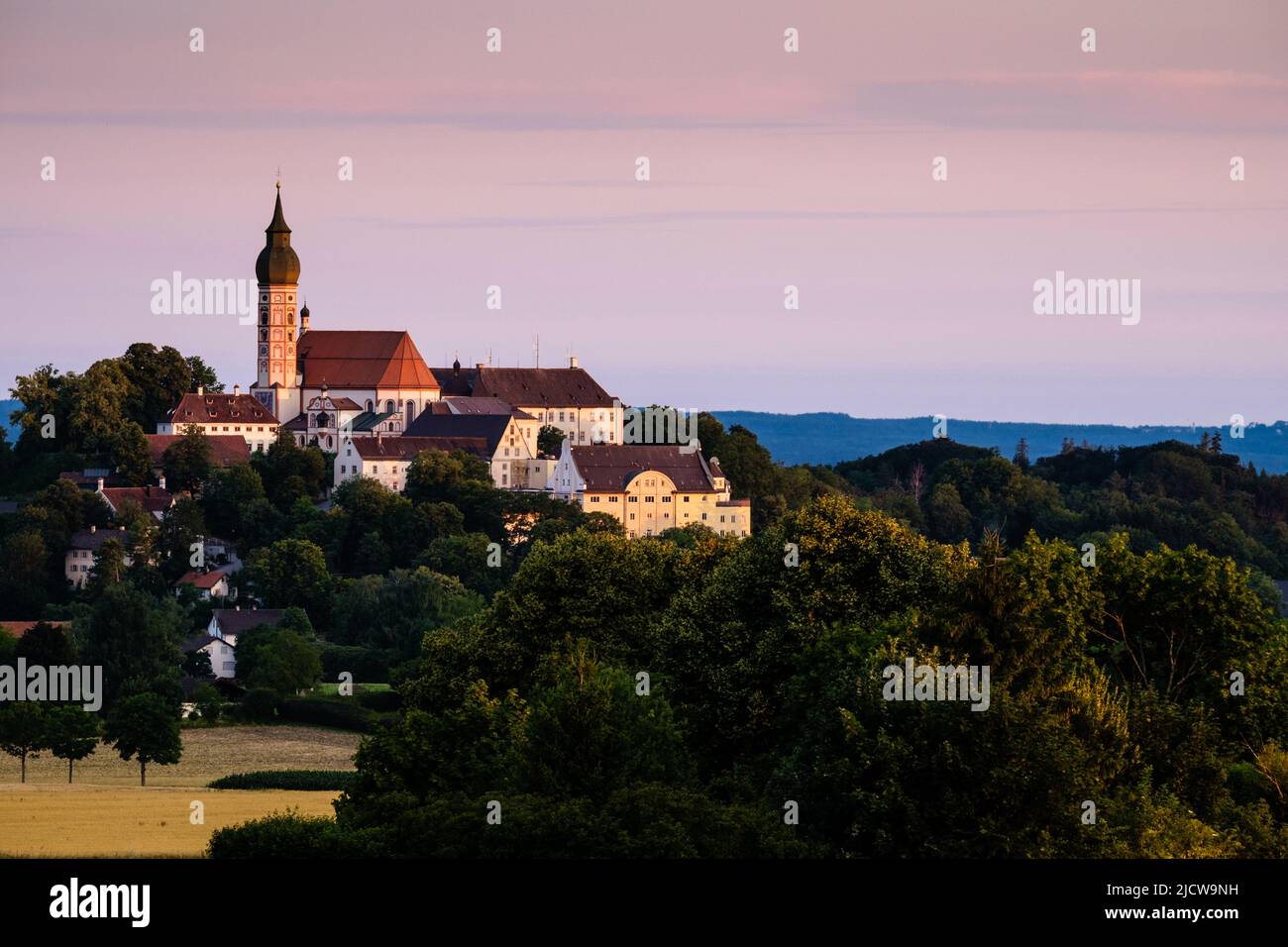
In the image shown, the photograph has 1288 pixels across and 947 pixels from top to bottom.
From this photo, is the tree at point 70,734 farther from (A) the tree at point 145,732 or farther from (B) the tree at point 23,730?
(A) the tree at point 145,732

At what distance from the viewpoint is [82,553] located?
134 metres

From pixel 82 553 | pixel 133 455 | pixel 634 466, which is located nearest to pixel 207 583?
pixel 82 553

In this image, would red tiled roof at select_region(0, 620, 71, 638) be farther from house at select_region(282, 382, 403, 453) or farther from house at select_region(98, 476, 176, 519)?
house at select_region(282, 382, 403, 453)

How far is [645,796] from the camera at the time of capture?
107ft

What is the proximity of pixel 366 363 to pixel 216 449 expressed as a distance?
71.2ft

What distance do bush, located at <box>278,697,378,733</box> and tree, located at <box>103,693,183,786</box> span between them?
1182 cm

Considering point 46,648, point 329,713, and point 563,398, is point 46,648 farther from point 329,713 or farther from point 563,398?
point 563,398

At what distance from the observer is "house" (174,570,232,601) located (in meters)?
129

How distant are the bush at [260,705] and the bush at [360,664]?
721 centimetres

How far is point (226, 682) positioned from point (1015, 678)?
6928 cm

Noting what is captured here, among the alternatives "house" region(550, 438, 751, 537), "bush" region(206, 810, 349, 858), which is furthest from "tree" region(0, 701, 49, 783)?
"house" region(550, 438, 751, 537)

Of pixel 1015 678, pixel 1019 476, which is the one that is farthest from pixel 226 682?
pixel 1019 476

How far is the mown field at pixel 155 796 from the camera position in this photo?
51000mm
